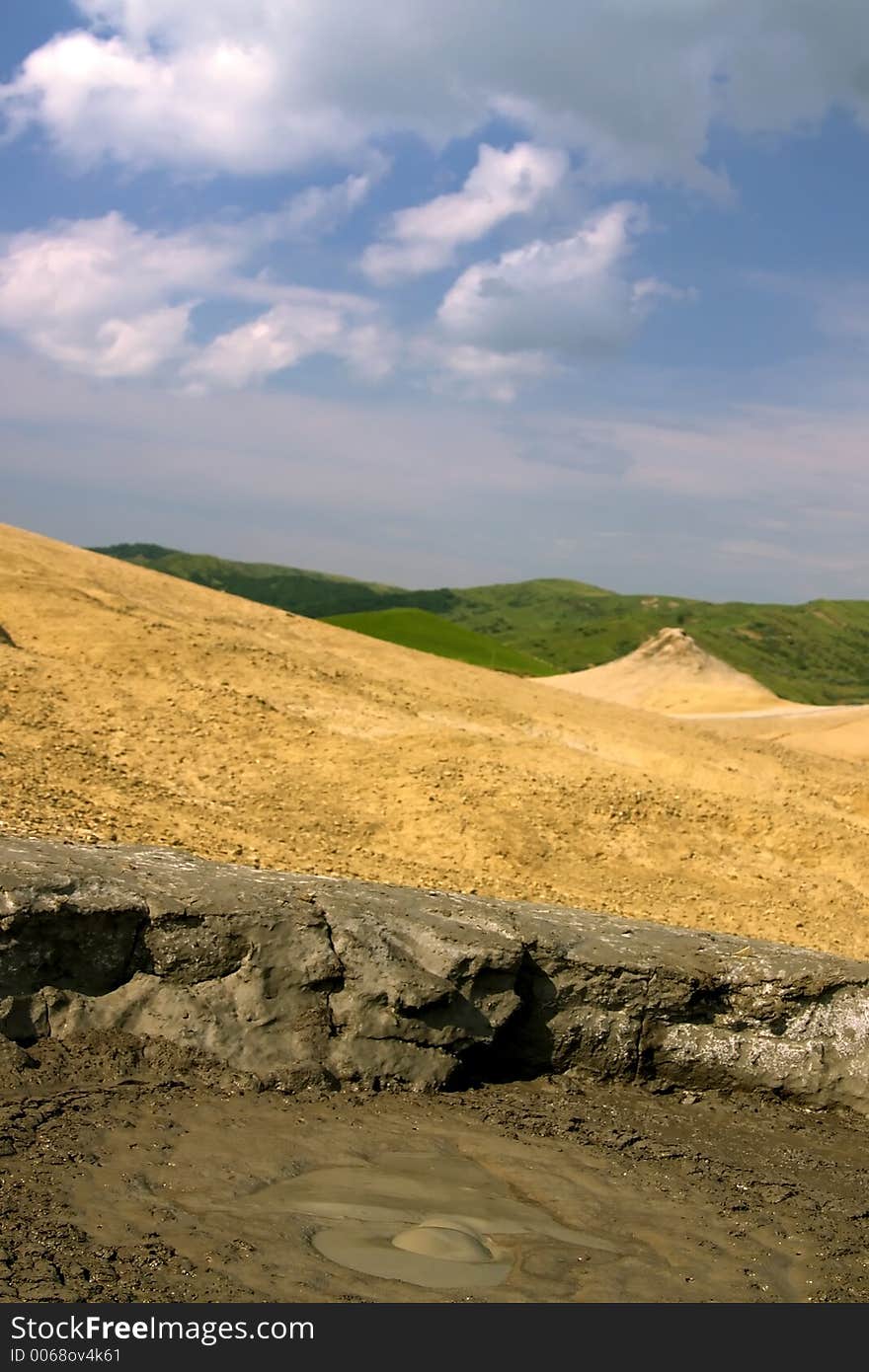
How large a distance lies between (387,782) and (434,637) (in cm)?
4993

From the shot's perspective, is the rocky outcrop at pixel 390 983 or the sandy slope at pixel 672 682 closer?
the rocky outcrop at pixel 390 983

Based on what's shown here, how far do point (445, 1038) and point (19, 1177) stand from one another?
271 centimetres

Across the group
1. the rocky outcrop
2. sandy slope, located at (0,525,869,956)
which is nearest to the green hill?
sandy slope, located at (0,525,869,956)

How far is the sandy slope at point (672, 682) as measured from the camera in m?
43.2

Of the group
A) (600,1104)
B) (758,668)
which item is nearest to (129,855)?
(600,1104)

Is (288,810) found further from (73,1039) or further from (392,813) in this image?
(73,1039)

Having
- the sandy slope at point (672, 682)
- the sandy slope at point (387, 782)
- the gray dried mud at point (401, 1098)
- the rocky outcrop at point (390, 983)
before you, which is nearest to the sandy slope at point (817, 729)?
the sandy slope at point (672, 682)

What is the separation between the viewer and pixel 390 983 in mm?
6910

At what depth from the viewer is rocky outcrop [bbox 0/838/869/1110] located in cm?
648

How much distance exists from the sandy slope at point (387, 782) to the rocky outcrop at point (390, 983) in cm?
401

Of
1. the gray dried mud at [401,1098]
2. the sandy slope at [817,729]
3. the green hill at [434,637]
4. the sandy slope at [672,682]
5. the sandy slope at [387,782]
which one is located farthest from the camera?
the green hill at [434,637]

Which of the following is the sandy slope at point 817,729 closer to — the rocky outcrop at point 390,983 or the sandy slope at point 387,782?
the sandy slope at point 387,782

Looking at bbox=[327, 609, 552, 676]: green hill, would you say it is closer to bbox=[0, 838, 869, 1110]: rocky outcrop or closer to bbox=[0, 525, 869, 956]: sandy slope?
bbox=[0, 525, 869, 956]: sandy slope

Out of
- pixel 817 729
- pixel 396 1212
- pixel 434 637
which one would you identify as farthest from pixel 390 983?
pixel 434 637
